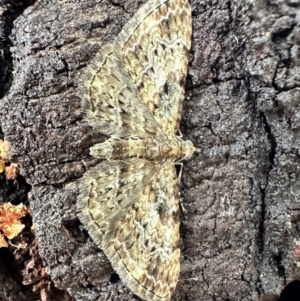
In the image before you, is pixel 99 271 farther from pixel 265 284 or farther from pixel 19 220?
pixel 265 284

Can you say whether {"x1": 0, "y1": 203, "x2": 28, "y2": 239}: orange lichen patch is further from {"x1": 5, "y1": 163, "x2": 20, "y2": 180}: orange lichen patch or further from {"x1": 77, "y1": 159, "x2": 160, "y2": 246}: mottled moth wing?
Result: {"x1": 77, "y1": 159, "x2": 160, "y2": 246}: mottled moth wing

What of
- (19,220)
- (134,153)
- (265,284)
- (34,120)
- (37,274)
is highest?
(34,120)

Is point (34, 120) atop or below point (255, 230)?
atop

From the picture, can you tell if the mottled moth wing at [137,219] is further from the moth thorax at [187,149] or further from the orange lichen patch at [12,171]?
the orange lichen patch at [12,171]

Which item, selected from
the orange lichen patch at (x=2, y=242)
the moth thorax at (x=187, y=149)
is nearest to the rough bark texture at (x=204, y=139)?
the moth thorax at (x=187, y=149)

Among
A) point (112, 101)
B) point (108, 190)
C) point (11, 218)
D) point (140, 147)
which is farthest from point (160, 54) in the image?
point (11, 218)

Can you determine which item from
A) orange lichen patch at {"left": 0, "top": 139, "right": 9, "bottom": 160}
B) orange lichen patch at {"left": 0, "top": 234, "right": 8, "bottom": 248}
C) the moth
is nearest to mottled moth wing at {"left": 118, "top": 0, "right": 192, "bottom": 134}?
the moth

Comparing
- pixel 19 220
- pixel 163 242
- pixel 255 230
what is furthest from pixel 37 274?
pixel 255 230
